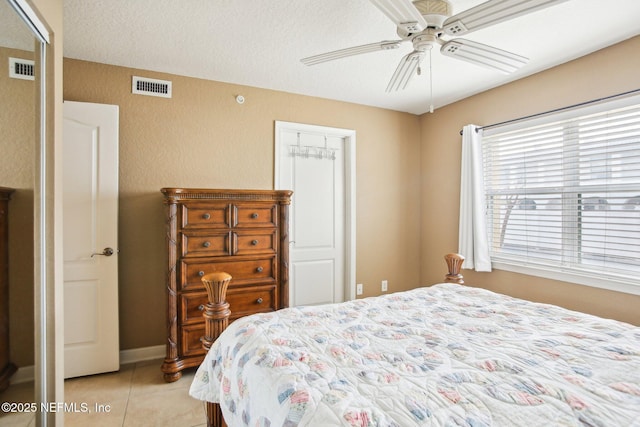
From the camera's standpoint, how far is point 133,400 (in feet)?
7.47

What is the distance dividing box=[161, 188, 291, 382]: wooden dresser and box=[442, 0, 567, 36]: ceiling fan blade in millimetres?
1793

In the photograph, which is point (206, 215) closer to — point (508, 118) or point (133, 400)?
point (133, 400)

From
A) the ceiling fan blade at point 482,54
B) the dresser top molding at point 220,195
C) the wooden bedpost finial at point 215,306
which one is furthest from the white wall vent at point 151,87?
the ceiling fan blade at point 482,54

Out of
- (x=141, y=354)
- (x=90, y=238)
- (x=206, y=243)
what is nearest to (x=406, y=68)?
(x=206, y=243)

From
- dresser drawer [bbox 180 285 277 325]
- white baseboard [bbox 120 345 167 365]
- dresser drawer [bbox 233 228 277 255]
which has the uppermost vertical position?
dresser drawer [bbox 233 228 277 255]

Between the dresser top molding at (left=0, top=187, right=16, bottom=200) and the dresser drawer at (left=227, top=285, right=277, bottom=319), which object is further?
the dresser drawer at (left=227, top=285, right=277, bottom=319)

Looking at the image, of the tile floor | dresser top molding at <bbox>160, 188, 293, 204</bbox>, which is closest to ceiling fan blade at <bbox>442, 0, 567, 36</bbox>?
dresser top molding at <bbox>160, 188, 293, 204</bbox>

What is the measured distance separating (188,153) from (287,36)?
1451 millimetres

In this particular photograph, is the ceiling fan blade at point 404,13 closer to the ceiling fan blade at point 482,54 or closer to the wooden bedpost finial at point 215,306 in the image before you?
the ceiling fan blade at point 482,54

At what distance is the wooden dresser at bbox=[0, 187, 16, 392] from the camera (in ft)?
4.43

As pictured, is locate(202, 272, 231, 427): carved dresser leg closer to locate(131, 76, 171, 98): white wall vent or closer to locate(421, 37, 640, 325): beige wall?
locate(131, 76, 171, 98): white wall vent

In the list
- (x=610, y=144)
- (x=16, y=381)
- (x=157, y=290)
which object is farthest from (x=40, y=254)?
(x=610, y=144)

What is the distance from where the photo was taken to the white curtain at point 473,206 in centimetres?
329

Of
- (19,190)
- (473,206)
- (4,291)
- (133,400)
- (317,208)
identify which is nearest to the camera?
(4,291)
